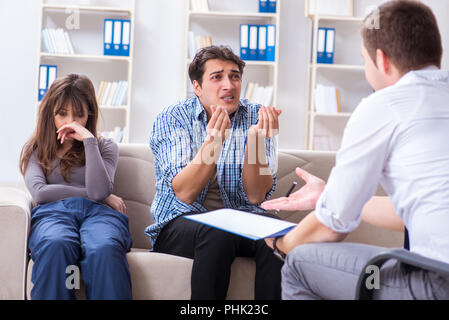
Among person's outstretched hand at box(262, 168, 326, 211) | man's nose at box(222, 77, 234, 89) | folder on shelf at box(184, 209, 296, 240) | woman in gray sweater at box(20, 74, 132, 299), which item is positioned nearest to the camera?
folder on shelf at box(184, 209, 296, 240)

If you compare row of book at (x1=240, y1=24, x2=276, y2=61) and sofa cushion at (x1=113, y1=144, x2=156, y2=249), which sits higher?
row of book at (x1=240, y1=24, x2=276, y2=61)

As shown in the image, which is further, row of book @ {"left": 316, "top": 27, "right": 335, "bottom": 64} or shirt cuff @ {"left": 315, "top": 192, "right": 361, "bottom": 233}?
row of book @ {"left": 316, "top": 27, "right": 335, "bottom": 64}

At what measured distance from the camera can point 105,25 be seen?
4254 mm

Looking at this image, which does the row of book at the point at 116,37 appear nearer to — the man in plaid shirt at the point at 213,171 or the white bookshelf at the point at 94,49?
the white bookshelf at the point at 94,49

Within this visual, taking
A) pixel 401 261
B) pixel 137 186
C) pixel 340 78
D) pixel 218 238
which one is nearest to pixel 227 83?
pixel 137 186

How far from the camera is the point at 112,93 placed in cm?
434

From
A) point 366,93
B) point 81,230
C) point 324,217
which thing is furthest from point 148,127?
point 324,217

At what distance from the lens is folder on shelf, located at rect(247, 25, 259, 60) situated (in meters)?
4.31

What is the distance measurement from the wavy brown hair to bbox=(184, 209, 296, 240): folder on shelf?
76 centimetres

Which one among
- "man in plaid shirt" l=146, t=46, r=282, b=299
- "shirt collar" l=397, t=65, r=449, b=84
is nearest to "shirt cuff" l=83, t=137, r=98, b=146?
"man in plaid shirt" l=146, t=46, r=282, b=299

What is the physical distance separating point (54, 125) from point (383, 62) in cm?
130

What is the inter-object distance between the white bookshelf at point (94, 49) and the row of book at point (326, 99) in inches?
63.2

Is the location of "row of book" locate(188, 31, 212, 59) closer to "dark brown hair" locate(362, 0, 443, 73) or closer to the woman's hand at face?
the woman's hand at face

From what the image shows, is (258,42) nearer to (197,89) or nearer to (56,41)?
(56,41)
